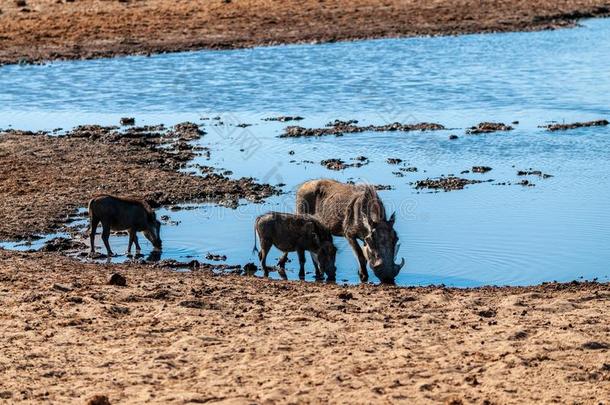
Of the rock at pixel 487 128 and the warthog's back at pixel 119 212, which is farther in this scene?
the rock at pixel 487 128

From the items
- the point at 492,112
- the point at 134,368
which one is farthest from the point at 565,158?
the point at 134,368

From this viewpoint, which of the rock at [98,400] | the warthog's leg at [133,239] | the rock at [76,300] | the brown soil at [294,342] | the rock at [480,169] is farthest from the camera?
the rock at [480,169]

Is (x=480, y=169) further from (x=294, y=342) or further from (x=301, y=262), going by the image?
(x=294, y=342)

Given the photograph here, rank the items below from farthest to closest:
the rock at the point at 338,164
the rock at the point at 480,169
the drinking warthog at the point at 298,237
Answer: the rock at the point at 338,164
the rock at the point at 480,169
the drinking warthog at the point at 298,237

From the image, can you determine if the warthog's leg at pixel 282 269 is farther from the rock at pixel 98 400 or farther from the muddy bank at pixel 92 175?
the rock at pixel 98 400

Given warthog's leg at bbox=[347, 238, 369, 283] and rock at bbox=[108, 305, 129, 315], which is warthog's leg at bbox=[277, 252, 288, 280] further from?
rock at bbox=[108, 305, 129, 315]

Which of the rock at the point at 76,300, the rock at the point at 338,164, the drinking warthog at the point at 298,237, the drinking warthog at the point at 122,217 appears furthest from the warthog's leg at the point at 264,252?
the rock at the point at 338,164

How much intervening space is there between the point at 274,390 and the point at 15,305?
10.7 feet

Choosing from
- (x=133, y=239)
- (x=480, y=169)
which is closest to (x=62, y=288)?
(x=133, y=239)

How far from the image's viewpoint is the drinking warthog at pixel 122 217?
44.0 feet

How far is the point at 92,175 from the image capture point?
1714cm

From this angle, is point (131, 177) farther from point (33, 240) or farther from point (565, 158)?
point (565, 158)

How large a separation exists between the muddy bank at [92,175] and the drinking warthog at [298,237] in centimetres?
265

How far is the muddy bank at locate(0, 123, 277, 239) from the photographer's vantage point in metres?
15.2
